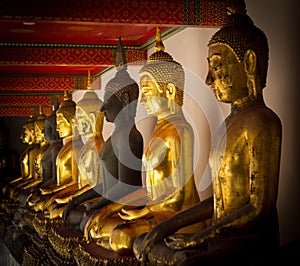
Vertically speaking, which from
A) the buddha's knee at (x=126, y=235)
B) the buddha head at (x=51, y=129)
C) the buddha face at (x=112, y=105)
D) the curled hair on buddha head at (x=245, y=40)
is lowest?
the buddha's knee at (x=126, y=235)

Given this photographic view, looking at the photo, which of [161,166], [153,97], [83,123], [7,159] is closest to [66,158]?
[83,123]

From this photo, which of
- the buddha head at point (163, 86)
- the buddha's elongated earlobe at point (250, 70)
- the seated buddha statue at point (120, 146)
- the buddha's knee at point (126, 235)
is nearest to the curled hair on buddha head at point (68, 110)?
the seated buddha statue at point (120, 146)

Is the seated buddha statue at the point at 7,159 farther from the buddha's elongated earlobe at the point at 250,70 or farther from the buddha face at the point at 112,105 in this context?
the buddha's elongated earlobe at the point at 250,70

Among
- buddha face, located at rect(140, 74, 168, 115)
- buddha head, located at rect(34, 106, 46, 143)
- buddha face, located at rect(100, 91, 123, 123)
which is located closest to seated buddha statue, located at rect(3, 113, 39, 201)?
buddha head, located at rect(34, 106, 46, 143)

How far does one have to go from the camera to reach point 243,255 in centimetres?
259

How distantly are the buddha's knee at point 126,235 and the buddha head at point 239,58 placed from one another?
89 centimetres

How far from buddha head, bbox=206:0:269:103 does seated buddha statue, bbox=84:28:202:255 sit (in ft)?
2.11

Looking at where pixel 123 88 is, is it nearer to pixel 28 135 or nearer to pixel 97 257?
pixel 97 257

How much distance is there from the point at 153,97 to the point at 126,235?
83 centimetres

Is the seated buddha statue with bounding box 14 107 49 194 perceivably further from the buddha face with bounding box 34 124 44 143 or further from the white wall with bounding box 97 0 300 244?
the white wall with bounding box 97 0 300 244

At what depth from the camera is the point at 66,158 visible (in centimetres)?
571

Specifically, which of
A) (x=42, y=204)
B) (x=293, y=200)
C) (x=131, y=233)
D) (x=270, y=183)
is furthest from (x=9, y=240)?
(x=270, y=183)

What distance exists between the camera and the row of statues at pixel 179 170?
268 cm

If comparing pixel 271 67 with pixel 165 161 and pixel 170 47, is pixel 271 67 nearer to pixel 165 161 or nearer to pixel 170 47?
pixel 165 161
